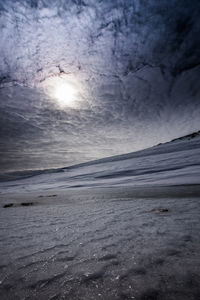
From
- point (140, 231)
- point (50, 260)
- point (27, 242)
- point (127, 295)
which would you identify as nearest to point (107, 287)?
point (127, 295)

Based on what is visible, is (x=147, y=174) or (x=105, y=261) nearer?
(x=105, y=261)

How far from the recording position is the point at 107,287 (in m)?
0.47

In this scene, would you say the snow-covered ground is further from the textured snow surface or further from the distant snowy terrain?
the distant snowy terrain

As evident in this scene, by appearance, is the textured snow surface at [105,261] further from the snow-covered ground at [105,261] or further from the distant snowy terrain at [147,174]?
the distant snowy terrain at [147,174]

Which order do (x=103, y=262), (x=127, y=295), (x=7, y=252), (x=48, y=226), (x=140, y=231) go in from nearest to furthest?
(x=127, y=295), (x=103, y=262), (x=7, y=252), (x=140, y=231), (x=48, y=226)

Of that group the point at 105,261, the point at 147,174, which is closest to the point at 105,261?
the point at 105,261

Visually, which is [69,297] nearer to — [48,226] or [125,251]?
[125,251]

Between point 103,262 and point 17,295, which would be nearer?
point 17,295

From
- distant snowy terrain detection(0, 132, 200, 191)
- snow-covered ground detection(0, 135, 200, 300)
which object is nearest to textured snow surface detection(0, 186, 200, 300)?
snow-covered ground detection(0, 135, 200, 300)

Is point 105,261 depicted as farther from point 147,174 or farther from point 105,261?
point 147,174

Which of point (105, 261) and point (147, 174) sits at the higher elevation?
point (147, 174)

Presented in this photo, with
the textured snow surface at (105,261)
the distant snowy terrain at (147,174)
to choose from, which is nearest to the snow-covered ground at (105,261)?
the textured snow surface at (105,261)

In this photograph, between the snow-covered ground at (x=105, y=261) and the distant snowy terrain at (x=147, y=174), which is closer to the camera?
the snow-covered ground at (x=105, y=261)

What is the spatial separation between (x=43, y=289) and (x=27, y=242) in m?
0.41
